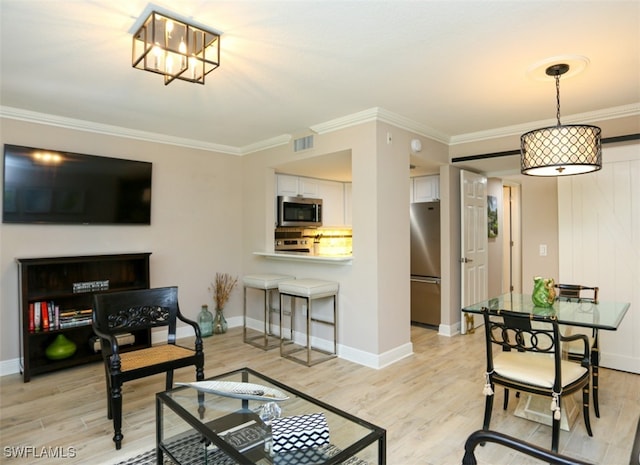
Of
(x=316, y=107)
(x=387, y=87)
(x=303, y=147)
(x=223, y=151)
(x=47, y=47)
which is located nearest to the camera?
(x=47, y=47)

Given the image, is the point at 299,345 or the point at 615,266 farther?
the point at 299,345

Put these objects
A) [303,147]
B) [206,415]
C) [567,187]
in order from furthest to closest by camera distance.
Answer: [303,147] → [567,187] → [206,415]

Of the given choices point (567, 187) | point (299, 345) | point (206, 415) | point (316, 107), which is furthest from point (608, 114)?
point (206, 415)

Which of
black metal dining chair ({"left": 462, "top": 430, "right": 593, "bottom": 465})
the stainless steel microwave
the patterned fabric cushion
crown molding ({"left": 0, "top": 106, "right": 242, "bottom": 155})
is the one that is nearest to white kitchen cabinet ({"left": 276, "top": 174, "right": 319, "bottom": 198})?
the stainless steel microwave

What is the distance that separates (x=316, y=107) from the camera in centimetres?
341

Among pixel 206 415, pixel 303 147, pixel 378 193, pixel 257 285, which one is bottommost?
pixel 206 415

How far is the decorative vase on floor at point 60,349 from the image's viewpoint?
3477 millimetres

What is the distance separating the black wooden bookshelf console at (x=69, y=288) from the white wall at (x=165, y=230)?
16 cm

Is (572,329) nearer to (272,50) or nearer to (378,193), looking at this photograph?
(378,193)

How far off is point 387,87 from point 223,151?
2706 millimetres

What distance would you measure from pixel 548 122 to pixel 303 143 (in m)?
2.56

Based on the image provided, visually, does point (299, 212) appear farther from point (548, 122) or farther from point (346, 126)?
point (548, 122)

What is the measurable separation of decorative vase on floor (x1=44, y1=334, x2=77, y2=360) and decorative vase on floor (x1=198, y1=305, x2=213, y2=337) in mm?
1357

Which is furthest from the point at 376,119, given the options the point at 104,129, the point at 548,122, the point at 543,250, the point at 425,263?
the point at 543,250
